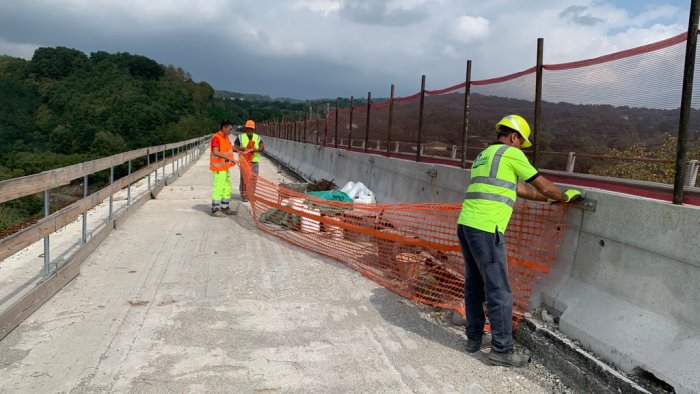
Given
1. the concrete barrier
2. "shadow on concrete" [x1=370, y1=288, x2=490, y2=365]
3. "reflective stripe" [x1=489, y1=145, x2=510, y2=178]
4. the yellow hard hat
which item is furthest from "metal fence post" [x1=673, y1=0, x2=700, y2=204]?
"shadow on concrete" [x1=370, y1=288, x2=490, y2=365]

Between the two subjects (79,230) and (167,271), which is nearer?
(167,271)

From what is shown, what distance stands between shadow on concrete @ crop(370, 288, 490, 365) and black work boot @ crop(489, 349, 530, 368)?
86 mm

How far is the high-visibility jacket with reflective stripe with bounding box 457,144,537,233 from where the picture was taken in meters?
3.95

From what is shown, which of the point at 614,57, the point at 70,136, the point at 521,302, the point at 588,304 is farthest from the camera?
the point at 70,136

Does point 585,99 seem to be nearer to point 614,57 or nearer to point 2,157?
point 614,57

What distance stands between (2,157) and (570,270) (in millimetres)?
85670

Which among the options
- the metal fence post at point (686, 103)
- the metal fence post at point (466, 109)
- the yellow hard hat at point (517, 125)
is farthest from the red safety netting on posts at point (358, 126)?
the metal fence post at point (686, 103)

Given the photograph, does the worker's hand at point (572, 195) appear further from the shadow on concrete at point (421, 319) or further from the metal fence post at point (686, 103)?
the shadow on concrete at point (421, 319)

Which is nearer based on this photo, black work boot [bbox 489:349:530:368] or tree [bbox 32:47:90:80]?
black work boot [bbox 489:349:530:368]

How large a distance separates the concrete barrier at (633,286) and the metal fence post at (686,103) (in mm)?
171

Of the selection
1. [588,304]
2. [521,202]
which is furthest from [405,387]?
[521,202]

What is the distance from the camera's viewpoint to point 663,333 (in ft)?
10.9

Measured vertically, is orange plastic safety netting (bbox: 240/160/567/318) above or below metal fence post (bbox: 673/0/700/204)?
below

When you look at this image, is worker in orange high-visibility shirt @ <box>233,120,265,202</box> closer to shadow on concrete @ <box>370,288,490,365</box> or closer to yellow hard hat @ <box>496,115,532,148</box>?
shadow on concrete @ <box>370,288,490,365</box>
